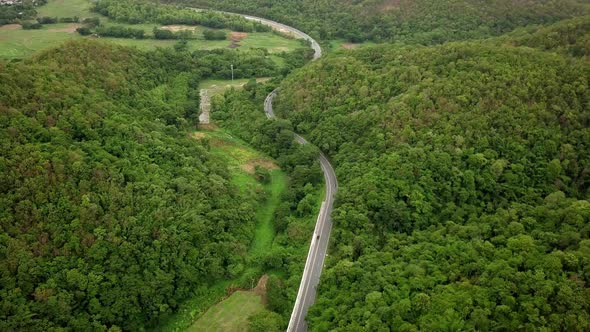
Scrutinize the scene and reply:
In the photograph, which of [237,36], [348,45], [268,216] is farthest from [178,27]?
[268,216]

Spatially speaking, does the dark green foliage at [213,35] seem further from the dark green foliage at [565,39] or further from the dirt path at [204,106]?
the dark green foliage at [565,39]

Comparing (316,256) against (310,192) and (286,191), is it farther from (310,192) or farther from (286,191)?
(286,191)

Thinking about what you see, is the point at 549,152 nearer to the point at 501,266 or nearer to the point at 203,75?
the point at 501,266

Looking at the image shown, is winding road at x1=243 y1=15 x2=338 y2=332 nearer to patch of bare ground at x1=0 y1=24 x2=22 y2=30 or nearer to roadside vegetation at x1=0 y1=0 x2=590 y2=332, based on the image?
roadside vegetation at x1=0 y1=0 x2=590 y2=332

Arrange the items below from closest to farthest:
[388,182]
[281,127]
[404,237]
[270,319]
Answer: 1. [270,319]
2. [404,237]
3. [388,182]
4. [281,127]

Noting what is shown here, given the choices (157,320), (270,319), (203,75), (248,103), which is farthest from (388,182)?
(203,75)

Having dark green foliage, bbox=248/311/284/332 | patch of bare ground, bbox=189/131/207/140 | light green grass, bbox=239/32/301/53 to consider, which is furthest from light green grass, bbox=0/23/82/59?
dark green foliage, bbox=248/311/284/332

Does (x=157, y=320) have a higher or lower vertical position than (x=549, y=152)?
lower
